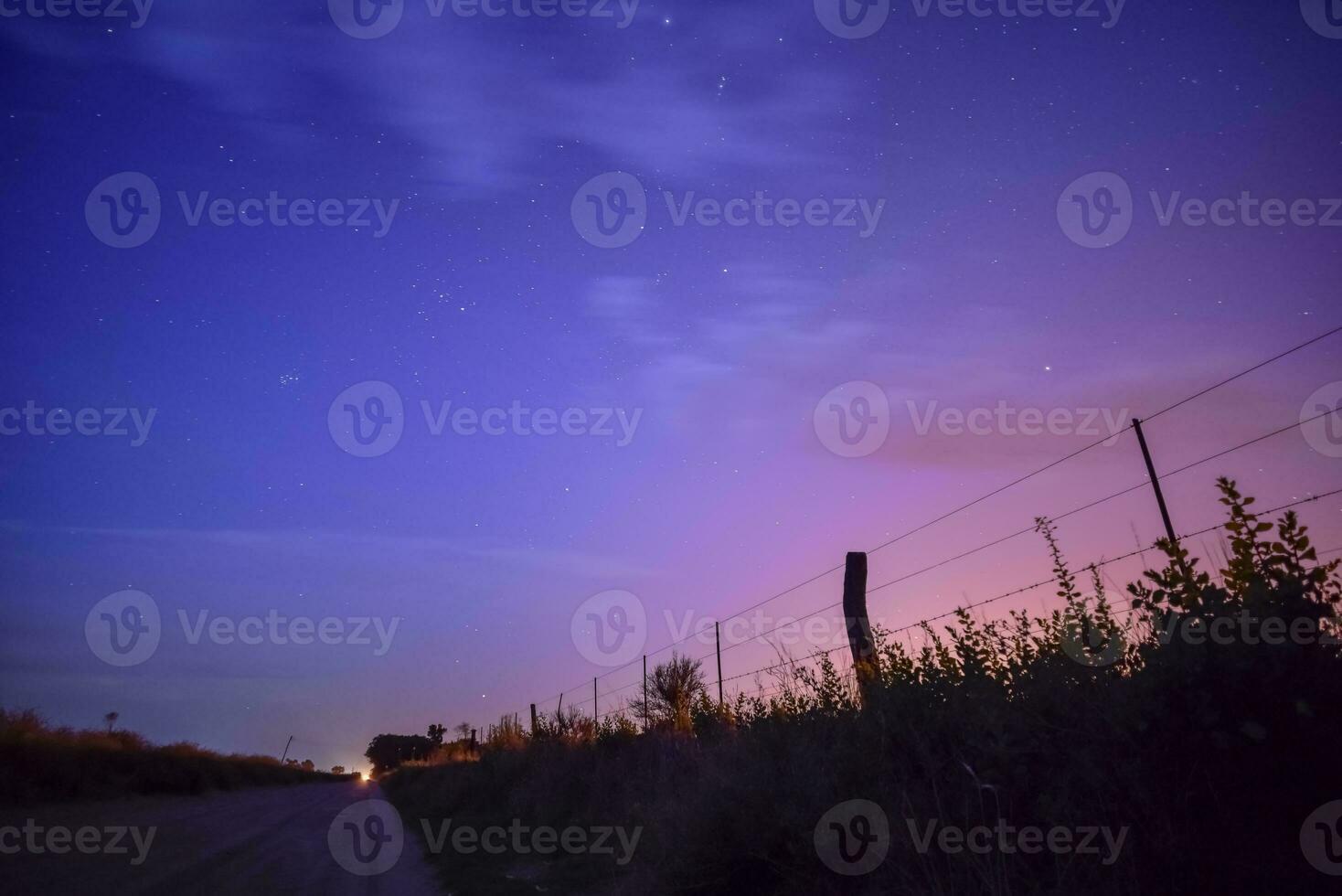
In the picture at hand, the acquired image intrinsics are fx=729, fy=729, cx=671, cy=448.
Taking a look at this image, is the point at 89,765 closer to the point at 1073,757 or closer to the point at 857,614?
the point at 857,614

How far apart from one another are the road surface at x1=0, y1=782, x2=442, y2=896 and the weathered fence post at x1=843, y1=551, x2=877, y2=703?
18.8ft

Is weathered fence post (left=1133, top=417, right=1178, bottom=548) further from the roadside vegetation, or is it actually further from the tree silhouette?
the roadside vegetation

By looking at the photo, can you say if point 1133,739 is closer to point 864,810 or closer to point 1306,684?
point 1306,684

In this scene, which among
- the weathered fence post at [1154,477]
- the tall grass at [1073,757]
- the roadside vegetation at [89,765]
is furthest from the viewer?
the roadside vegetation at [89,765]

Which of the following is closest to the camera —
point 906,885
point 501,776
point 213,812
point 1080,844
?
point 1080,844

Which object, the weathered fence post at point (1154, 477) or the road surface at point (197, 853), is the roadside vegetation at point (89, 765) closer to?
the road surface at point (197, 853)

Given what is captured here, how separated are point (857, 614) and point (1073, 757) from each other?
15.9ft

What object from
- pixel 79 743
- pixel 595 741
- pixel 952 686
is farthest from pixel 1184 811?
pixel 79 743

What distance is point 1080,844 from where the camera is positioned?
4.20 meters

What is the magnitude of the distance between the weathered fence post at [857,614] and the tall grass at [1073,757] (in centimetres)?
74

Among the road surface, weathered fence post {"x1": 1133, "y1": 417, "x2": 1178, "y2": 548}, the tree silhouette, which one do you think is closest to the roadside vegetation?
the road surface

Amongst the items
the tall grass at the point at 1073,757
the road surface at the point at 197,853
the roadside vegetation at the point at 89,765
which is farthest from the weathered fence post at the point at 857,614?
the roadside vegetation at the point at 89,765

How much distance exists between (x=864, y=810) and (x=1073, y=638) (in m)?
2.01

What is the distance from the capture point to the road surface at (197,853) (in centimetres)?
794
